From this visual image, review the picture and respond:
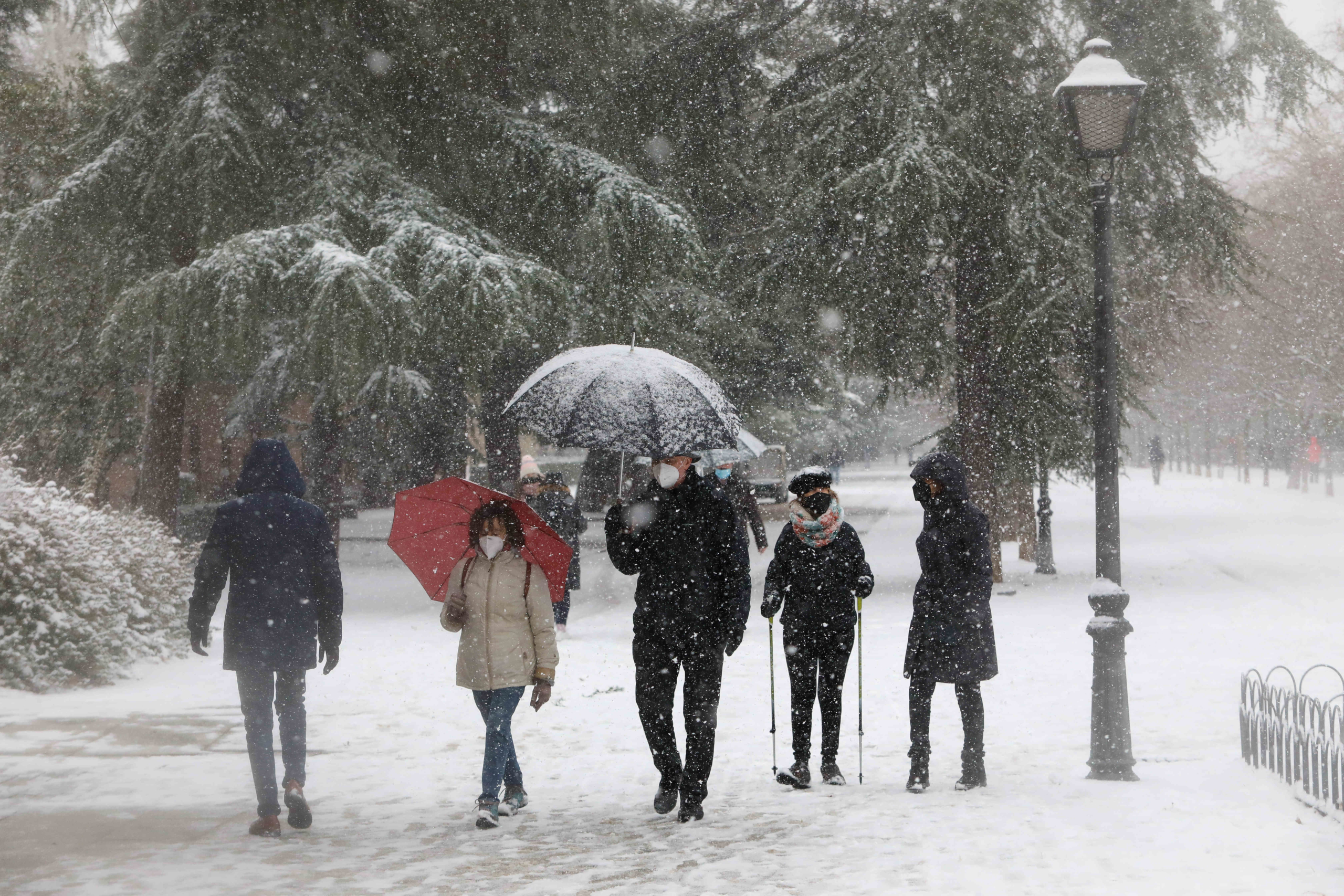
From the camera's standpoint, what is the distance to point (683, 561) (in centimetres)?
654

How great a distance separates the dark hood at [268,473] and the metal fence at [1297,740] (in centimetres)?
479

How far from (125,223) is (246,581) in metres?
12.5

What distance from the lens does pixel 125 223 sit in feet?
56.6

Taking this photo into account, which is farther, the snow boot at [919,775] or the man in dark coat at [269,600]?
the snow boot at [919,775]

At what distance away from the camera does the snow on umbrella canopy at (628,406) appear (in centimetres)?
709

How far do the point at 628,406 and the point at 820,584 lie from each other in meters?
1.39

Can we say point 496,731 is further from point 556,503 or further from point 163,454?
point 163,454

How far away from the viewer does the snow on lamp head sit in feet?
26.1

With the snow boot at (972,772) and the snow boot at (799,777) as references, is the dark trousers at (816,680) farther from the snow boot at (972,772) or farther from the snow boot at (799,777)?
the snow boot at (972,772)

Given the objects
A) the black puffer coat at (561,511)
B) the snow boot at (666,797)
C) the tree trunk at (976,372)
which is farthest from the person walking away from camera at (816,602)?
the tree trunk at (976,372)

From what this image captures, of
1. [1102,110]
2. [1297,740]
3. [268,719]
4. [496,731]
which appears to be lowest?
[1297,740]

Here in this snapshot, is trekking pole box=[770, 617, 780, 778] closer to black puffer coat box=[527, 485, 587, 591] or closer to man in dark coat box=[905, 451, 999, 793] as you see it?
man in dark coat box=[905, 451, 999, 793]

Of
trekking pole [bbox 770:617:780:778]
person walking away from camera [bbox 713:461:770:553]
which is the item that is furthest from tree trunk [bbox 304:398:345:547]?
trekking pole [bbox 770:617:780:778]

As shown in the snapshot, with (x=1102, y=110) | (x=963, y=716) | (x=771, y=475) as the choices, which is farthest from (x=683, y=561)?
(x=771, y=475)
